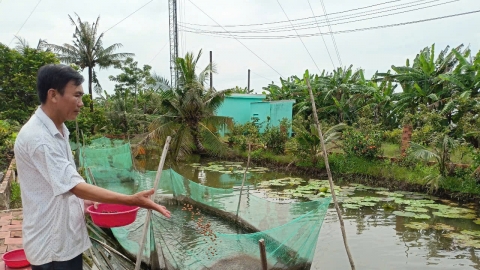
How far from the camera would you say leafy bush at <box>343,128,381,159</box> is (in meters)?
9.19

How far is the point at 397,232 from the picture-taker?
563 centimetres

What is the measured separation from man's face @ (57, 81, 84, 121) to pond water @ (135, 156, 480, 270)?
9.59 ft

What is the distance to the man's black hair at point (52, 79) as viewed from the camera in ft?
4.76

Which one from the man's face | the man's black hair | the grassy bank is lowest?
the grassy bank

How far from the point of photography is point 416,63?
11.7 meters

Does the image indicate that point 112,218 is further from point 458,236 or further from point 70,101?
point 458,236

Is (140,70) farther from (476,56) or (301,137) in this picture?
(476,56)

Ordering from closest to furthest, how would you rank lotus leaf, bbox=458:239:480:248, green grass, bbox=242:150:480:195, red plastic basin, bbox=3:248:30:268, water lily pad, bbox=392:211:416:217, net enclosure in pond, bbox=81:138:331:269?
red plastic basin, bbox=3:248:30:268
net enclosure in pond, bbox=81:138:331:269
lotus leaf, bbox=458:239:480:248
water lily pad, bbox=392:211:416:217
green grass, bbox=242:150:480:195

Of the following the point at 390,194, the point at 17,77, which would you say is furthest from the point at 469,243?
the point at 17,77

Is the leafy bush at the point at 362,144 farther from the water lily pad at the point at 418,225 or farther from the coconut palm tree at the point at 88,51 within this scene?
the coconut palm tree at the point at 88,51

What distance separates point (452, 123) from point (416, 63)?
7.61 feet

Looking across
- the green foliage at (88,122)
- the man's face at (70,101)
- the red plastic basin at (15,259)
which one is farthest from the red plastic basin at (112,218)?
the green foliage at (88,122)

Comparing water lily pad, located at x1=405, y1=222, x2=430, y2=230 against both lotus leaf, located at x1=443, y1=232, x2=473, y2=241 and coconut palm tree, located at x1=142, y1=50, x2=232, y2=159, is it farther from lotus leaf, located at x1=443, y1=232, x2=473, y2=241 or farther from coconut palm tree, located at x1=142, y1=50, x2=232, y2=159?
coconut palm tree, located at x1=142, y1=50, x2=232, y2=159

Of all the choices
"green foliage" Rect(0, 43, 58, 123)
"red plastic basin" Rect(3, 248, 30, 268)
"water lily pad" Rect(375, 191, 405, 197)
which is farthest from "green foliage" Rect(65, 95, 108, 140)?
"water lily pad" Rect(375, 191, 405, 197)
